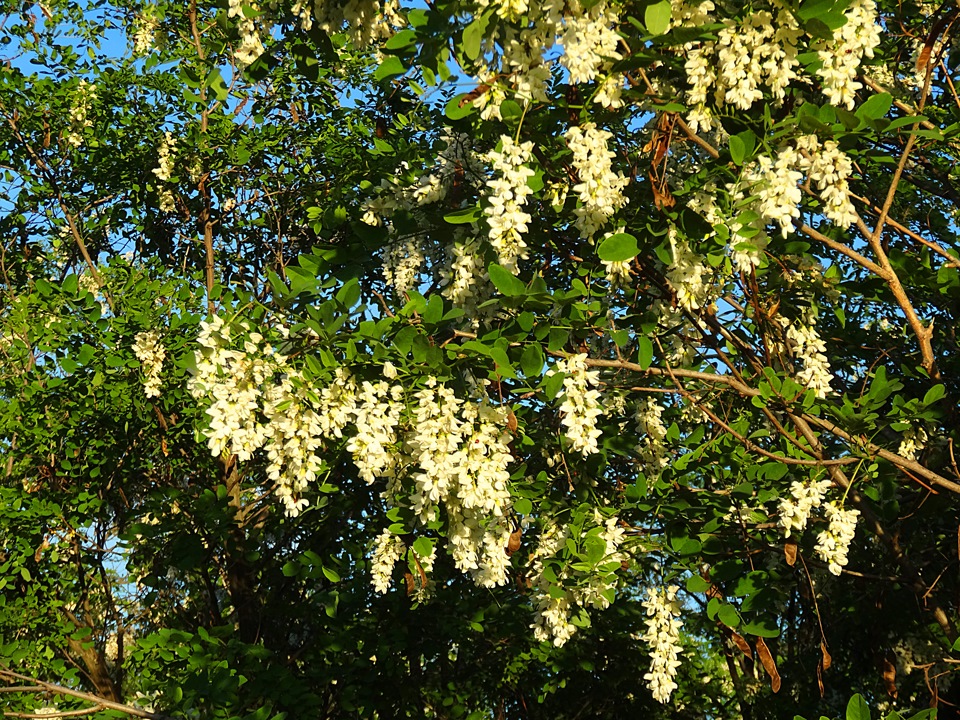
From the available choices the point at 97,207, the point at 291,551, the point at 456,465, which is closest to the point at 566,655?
the point at 291,551

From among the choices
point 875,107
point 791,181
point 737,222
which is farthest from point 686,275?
point 875,107

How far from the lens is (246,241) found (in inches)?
390

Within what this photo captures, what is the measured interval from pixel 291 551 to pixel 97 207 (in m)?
4.36

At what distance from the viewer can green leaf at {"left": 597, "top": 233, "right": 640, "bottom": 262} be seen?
354 cm

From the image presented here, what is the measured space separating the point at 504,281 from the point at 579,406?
1.75 ft

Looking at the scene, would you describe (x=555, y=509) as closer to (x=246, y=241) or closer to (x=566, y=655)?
(x=566, y=655)

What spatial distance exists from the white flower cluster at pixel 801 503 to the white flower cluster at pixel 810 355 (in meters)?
0.66

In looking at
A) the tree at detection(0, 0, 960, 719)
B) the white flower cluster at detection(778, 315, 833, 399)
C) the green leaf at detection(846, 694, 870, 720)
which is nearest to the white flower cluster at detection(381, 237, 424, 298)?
the tree at detection(0, 0, 960, 719)

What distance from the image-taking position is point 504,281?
356 centimetres

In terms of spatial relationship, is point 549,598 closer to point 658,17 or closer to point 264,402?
point 264,402

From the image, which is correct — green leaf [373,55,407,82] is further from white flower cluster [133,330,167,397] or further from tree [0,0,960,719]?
white flower cluster [133,330,167,397]

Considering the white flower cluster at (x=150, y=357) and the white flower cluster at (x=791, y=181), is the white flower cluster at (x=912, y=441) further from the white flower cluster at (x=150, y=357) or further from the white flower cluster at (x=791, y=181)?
the white flower cluster at (x=150, y=357)

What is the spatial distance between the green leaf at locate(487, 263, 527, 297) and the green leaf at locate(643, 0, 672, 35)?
3.05ft

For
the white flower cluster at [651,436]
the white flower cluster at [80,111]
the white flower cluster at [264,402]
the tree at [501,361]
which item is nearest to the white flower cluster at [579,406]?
the tree at [501,361]
